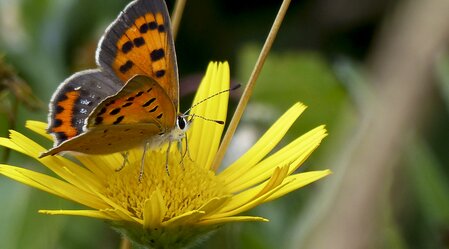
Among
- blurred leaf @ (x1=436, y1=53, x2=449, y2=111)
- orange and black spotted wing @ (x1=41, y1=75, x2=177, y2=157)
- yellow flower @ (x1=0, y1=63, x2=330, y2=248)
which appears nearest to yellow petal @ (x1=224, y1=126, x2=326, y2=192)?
yellow flower @ (x1=0, y1=63, x2=330, y2=248)

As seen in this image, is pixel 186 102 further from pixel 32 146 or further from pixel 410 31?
pixel 410 31

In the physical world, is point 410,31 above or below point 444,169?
below

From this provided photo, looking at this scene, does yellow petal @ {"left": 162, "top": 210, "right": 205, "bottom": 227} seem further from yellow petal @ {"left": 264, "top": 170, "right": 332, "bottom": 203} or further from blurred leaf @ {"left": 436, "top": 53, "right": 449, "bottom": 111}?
blurred leaf @ {"left": 436, "top": 53, "right": 449, "bottom": 111}

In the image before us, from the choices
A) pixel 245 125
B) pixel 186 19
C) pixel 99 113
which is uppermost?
pixel 186 19

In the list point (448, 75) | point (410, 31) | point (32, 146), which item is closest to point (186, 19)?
point (448, 75)

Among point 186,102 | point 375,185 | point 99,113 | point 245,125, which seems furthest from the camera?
point 186,102

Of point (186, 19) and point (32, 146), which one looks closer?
point (32, 146)

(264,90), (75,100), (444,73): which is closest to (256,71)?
(75,100)
